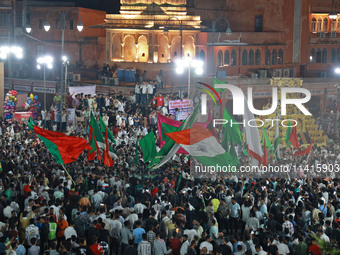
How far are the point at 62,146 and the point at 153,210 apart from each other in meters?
4.88

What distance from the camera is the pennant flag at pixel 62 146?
20.9m

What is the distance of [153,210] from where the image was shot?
56.5 ft

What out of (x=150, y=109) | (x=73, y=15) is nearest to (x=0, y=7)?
(x=73, y=15)

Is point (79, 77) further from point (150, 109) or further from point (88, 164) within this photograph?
point (88, 164)

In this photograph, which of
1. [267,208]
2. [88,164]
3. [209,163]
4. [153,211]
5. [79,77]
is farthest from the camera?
[79,77]

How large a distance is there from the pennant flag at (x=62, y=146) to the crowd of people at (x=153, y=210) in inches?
22.4

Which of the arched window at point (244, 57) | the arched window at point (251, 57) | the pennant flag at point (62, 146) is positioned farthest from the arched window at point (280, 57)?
the pennant flag at point (62, 146)

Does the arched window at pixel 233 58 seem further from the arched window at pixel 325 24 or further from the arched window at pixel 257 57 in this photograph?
the arched window at pixel 325 24

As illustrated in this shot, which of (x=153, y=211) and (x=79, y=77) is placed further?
(x=79, y=77)

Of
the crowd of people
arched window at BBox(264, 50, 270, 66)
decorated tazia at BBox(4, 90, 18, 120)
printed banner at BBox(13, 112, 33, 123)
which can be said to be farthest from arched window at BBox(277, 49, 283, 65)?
the crowd of people

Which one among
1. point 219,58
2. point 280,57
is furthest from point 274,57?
point 219,58

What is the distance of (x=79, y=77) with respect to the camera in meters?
45.6

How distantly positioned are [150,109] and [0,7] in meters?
25.6

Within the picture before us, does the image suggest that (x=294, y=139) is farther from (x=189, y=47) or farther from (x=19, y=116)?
(x=189, y=47)
